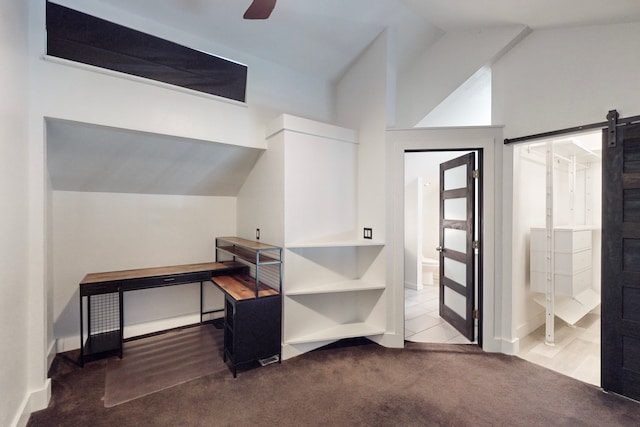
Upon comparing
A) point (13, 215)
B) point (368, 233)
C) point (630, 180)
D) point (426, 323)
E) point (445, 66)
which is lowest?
point (426, 323)

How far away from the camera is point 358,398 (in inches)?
81.8

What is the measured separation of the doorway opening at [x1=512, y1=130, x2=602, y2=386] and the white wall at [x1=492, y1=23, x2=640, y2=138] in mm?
275

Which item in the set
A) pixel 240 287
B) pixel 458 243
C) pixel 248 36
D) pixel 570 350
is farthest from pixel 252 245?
pixel 570 350

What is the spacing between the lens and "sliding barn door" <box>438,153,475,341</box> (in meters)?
2.95

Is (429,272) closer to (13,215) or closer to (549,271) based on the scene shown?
(549,271)

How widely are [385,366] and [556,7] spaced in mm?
3193

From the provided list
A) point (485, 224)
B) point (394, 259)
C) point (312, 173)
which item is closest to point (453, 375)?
point (394, 259)

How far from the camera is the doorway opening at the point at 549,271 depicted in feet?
9.02

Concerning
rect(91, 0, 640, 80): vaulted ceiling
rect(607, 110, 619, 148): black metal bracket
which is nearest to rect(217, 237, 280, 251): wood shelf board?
rect(91, 0, 640, 80): vaulted ceiling

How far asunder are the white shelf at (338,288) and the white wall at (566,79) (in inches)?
79.1

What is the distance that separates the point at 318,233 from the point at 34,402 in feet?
8.01

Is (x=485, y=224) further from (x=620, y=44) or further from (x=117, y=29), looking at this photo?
(x=117, y=29)

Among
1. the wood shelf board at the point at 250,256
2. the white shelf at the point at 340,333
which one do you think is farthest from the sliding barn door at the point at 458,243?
the wood shelf board at the point at 250,256

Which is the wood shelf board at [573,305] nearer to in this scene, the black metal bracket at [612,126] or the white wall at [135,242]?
the black metal bracket at [612,126]
